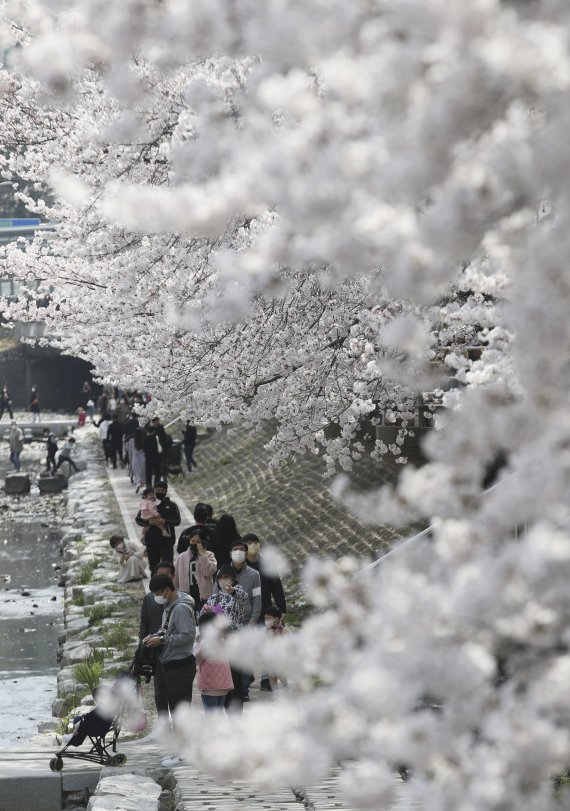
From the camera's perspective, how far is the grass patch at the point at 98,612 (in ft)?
50.5

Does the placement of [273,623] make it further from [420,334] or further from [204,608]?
[420,334]

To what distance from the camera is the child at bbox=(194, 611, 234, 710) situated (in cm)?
933

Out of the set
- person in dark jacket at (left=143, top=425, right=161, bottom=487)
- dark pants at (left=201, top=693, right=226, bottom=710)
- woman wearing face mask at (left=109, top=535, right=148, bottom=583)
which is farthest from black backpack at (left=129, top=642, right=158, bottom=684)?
person in dark jacket at (left=143, top=425, right=161, bottom=487)

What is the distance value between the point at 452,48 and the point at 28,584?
1998 cm

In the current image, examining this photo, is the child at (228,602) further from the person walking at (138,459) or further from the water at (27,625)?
the person walking at (138,459)

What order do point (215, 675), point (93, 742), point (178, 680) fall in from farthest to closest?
point (178, 680)
point (215, 675)
point (93, 742)

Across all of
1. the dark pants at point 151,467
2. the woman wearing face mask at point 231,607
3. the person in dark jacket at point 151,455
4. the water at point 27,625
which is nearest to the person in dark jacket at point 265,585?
the woman wearing face mask at point 231,607

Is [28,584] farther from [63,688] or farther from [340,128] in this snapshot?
[340,128]

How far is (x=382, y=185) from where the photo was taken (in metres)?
2.87

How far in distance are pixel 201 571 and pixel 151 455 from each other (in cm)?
1369

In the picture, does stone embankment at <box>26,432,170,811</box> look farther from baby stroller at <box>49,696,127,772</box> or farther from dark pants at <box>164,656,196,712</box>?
dark pants at <box>164,656,196,712</box>

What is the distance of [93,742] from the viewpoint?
9.07 meters

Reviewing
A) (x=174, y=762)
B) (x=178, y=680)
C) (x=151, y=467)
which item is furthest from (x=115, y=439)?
(x=174, y=762)

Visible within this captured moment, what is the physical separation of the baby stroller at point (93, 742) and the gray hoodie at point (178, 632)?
2.06ft
